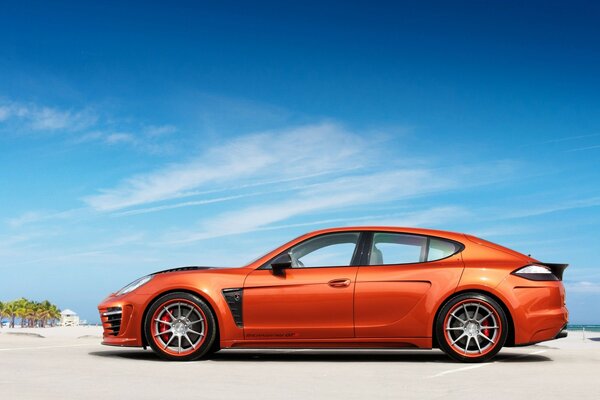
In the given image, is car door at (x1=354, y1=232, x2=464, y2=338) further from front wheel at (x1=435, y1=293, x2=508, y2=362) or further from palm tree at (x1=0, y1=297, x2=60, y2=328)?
palm tree at (x1=0, y1=297, x2=60, y2=328)

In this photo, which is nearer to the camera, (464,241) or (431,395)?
(431,395)

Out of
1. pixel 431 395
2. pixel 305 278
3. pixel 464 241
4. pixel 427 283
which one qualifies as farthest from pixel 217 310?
pixel 431 395

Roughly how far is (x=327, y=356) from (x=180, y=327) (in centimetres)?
183

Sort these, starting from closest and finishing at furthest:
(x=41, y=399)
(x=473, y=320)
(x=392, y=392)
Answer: (x=41, y=399)
(x=392, y=392)
(x=473, y=320)

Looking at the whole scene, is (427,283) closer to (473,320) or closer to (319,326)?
(473,320)

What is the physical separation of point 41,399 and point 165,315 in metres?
3.42

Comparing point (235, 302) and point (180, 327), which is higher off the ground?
point (235, 302)

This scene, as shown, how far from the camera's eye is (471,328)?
28.3 ft

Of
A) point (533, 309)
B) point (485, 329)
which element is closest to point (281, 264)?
point (485, 329)

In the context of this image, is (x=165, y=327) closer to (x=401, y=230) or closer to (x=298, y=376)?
(x=298, y=376)

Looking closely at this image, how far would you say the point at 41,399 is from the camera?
558 centimetres

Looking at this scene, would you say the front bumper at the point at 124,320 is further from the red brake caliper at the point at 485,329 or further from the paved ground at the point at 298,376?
the red brake caliper at the point at 485,329

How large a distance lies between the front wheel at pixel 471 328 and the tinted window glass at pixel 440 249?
0.55 m

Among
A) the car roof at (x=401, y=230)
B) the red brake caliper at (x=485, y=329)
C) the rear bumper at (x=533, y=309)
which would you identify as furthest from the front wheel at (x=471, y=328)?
the car roof at (x=401, y=230)
